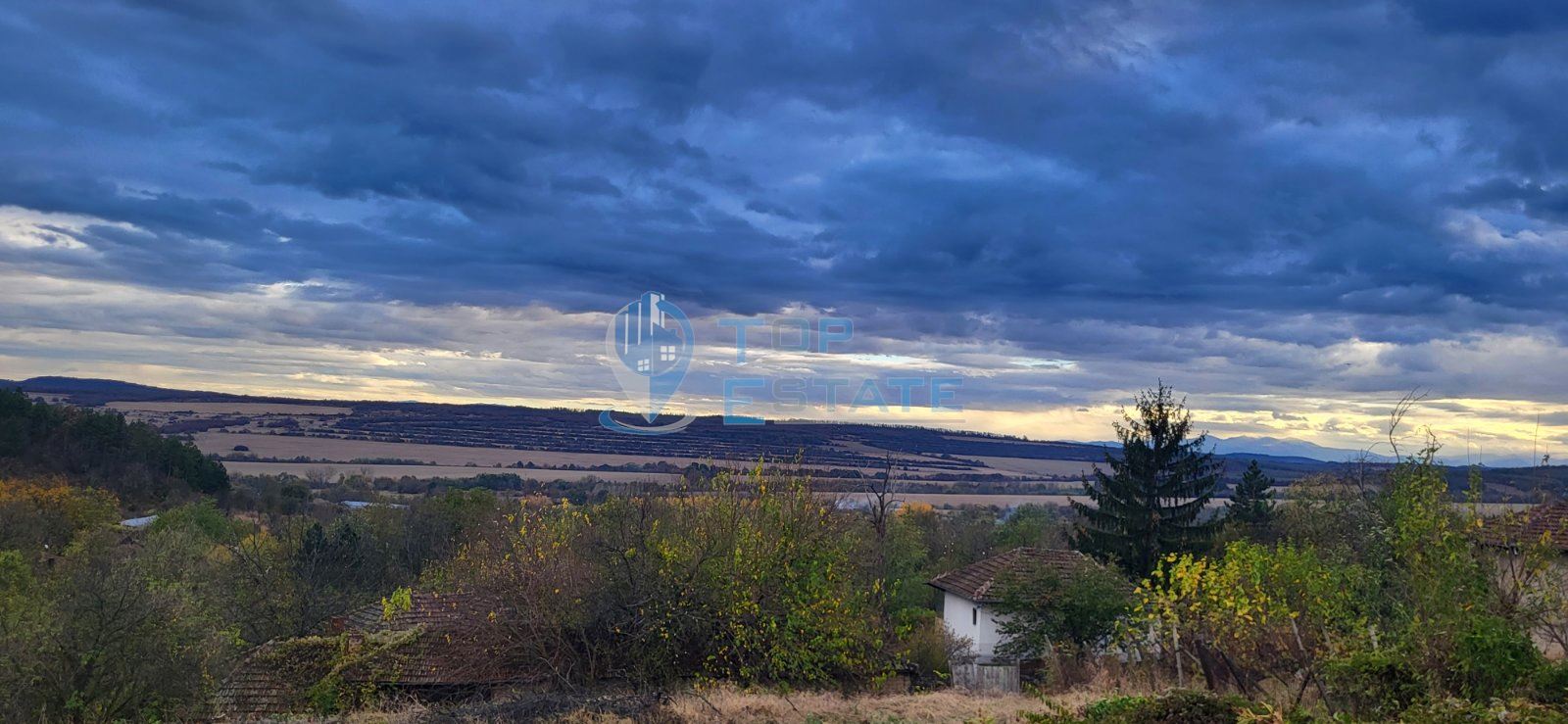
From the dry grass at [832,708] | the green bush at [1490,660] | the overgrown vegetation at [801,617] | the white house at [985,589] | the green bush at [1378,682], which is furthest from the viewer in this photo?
Answer: the white house at [985,589]

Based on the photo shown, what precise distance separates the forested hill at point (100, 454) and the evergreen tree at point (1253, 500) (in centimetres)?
6938

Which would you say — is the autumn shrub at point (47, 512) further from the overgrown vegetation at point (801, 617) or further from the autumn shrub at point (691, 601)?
the autumn shrub at point (691, 601)

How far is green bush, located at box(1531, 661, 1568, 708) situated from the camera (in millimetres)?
7582

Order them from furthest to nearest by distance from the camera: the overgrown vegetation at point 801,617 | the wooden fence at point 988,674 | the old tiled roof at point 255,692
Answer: the wooden fence at point 988,674
the old tiled roof at point 255,692
the overgrown vegetation at point 801,617

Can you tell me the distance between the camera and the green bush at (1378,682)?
8.05 m

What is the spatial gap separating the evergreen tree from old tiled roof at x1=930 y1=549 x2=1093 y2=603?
1542 cm

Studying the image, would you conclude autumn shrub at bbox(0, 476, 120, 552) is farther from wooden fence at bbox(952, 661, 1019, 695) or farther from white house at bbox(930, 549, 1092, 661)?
white house at bbox(930, 549, 1092, 661)

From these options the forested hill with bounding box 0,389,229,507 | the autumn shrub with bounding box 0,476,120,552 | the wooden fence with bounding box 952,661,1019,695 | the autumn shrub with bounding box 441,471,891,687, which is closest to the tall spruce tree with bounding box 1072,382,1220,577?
the wooden fence with bounding box 952,661,1019,695

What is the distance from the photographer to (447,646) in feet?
59.0

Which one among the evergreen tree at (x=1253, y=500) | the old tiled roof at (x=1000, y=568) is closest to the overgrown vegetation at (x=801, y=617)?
the old tiled roof at (x=1000, y=568)

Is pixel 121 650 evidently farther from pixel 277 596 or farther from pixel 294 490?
pixel 294 490

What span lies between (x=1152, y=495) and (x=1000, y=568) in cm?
918

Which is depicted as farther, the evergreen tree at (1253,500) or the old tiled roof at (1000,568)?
the evergreen tree at (1253,500)

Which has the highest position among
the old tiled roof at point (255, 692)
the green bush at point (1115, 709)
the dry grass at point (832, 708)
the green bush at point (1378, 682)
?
the green bush at point (1378, 682)
